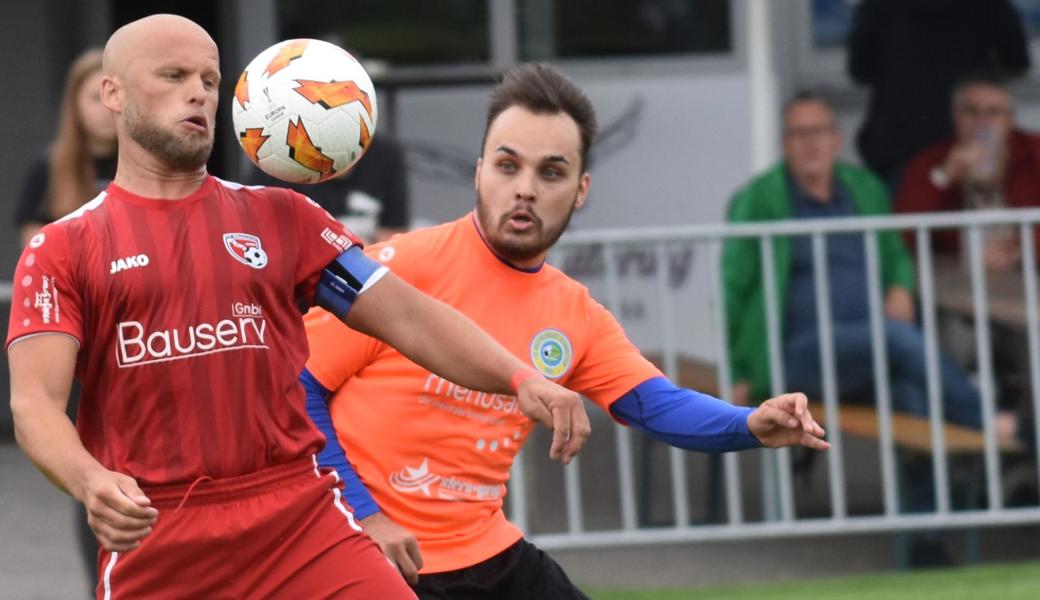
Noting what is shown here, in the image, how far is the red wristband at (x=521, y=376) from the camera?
150 inches

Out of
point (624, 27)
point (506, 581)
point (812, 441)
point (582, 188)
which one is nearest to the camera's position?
point (812, 441)

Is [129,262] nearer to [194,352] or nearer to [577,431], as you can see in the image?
[194,352]

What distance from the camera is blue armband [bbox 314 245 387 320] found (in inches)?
160

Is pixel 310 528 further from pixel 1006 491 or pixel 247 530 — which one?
pixel 1006 491

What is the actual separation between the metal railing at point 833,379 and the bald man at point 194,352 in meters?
3.70

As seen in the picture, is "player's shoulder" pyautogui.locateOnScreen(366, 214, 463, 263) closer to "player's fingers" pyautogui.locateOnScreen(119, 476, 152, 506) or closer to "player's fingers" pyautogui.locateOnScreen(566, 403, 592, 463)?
"player's fingers" pyautogui.locateOnScreen(566, 403, 592, 463)

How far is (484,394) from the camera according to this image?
4.55 meters

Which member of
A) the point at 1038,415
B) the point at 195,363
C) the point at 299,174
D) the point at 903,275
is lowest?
the point at 1038,415

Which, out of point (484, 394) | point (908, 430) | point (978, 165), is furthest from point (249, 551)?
point (978, 165)

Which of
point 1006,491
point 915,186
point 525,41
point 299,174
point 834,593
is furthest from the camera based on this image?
point 525,41

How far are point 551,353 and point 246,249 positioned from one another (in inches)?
39.3

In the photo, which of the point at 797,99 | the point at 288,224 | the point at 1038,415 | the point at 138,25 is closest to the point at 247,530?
the point at 288,224

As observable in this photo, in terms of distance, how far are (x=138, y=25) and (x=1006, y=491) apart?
17.7ft

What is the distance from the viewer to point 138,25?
3883 mm
